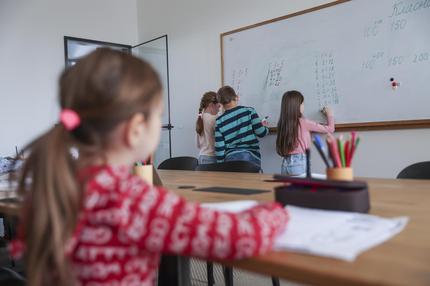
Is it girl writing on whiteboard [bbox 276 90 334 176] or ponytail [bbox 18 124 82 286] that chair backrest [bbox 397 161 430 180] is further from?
ponytail [bbox 18 124 82 286]

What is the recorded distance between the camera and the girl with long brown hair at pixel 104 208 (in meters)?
0.62

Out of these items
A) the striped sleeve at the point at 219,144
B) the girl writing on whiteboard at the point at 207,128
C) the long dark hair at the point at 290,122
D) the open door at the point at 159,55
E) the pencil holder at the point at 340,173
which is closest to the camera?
the pencil holder at the point at 340,173

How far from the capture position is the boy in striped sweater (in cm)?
357

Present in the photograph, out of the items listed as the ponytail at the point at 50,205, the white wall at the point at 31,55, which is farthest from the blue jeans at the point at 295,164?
the ponytail at the point at 50,205

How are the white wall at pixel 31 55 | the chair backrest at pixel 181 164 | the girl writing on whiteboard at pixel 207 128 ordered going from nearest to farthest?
the chair backrest at pixel 181 164, the girl writing on whiteboard at pixel 207 128, the white wall at pixel 31 55

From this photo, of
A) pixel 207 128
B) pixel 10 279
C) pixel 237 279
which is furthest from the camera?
pixel 207 128

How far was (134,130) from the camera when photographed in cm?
70

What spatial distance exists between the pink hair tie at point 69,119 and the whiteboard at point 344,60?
9.12ft

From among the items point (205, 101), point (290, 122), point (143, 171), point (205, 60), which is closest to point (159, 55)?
point (205, 60)

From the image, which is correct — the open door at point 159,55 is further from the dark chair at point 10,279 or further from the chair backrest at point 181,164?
the dark chair at point 10,279

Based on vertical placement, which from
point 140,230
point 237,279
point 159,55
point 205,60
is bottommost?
point 237,279

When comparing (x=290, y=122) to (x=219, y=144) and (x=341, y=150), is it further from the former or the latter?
(x=341, y=150)

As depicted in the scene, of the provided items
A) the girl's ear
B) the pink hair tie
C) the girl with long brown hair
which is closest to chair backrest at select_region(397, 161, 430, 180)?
the girl with long brown hair

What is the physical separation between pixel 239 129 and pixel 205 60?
121 centimetres
